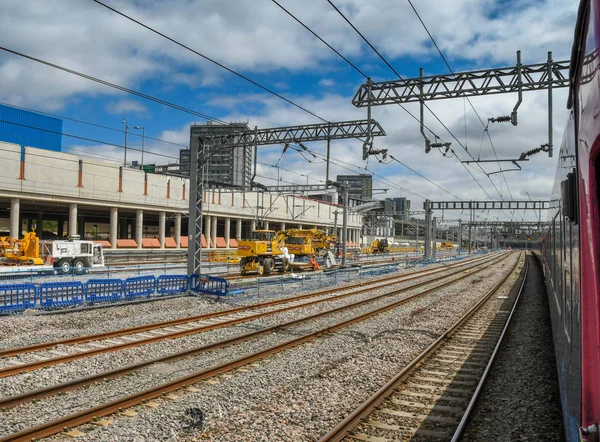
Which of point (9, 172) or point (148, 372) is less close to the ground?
point (9, 172)

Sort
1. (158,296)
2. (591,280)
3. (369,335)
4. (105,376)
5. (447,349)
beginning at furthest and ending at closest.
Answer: (158,296)
(369,335)
(447,349)
(105,376)
(591,280)

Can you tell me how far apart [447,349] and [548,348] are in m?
2.49

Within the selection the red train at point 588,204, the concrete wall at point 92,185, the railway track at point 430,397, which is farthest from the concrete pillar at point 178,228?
the red train at point 588,204

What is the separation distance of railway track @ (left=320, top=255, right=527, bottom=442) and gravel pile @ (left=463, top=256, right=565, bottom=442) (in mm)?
224

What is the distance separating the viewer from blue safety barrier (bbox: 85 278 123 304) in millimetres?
16422

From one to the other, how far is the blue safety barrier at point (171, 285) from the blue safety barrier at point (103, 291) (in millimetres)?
1762

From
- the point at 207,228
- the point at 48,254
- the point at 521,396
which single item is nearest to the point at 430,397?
the point at 521,396

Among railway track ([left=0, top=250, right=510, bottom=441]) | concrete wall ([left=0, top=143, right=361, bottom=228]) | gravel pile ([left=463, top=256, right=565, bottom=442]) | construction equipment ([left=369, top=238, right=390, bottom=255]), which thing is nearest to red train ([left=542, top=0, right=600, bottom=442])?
gravel pile ([left=463, top=256, right=565, bottom=442])

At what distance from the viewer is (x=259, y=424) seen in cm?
651

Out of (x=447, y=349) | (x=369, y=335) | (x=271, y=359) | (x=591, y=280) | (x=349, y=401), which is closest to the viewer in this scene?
(x=591, y=280)

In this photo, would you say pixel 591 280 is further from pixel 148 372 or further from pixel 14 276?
pixel 14 276

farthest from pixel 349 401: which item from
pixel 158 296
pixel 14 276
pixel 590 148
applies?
pixel 14 276

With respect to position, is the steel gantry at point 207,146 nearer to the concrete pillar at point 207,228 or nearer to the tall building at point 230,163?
the tall building at point 230,163

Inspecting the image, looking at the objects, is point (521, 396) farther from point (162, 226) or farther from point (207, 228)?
point (207, 228)
